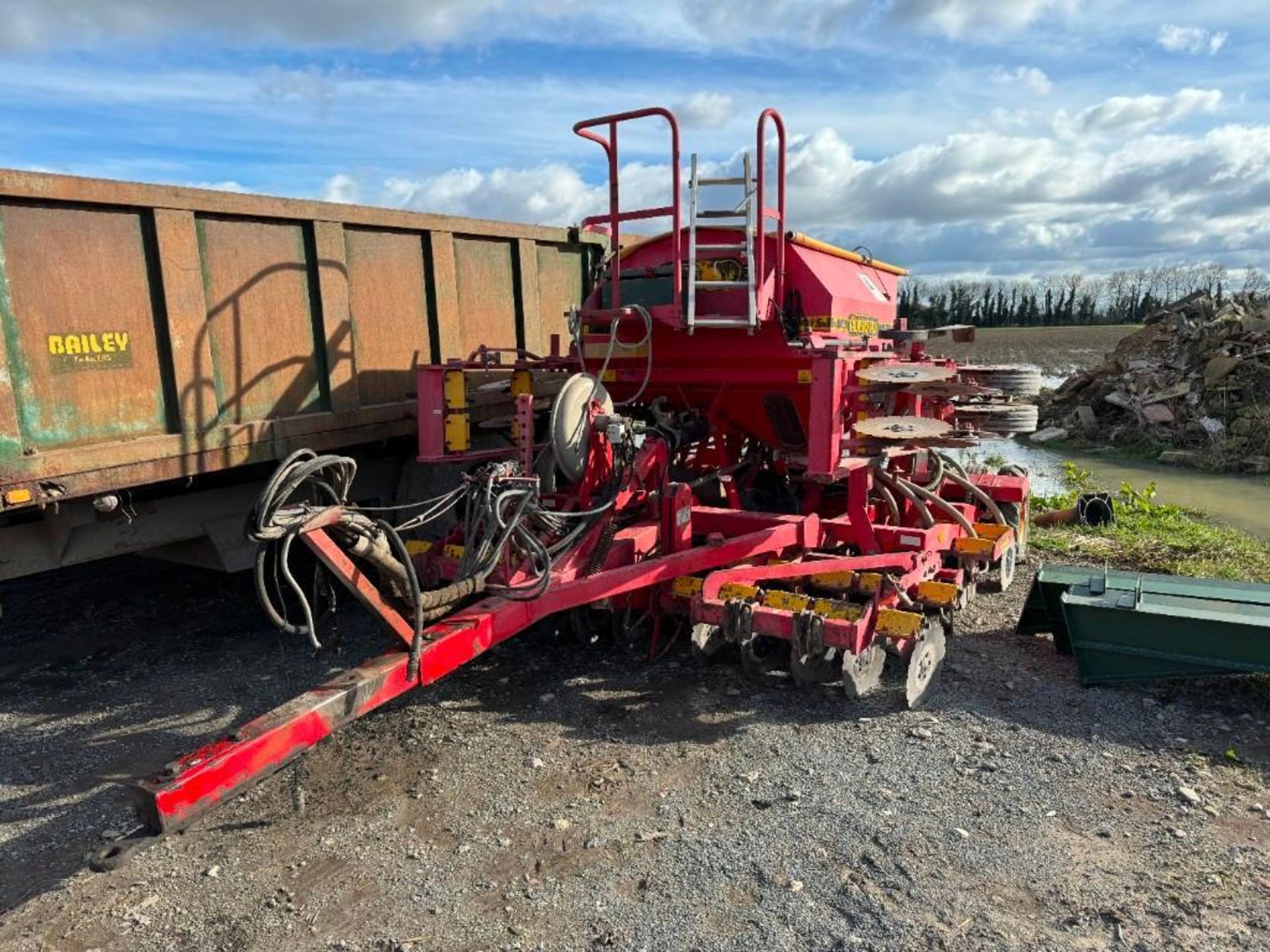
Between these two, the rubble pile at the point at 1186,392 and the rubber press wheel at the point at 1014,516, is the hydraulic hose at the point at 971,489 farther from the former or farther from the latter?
the rubble pile at the point at 1186,392

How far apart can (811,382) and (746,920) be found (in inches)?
115

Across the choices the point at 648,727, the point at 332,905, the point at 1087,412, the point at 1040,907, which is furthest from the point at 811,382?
the point at 1087,412

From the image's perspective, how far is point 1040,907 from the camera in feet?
10.5

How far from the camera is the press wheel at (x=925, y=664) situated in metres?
4.72

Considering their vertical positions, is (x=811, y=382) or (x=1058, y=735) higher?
(x=811, y=382)

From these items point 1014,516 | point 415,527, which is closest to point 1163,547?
point 1014,516

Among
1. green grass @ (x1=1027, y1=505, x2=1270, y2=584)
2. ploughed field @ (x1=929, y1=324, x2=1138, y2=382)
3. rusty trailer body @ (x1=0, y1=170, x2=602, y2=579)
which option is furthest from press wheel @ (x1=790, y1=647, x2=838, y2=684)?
ploughed field @ (x1=929, y1=324, x2=1138, y2=382)

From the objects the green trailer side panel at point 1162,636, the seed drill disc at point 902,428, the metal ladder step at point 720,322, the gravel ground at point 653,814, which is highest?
the metal ladder step at point 720,322

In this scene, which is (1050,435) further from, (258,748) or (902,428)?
(258,748)

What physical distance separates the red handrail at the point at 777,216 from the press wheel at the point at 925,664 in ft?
6.88

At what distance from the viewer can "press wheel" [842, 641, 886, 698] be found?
466 centimetres

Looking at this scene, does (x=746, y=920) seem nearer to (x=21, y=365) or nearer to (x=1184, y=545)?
(x=21, y=365)

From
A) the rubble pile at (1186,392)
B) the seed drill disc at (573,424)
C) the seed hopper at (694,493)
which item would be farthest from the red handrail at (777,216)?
the rubble pile at (1186,392)

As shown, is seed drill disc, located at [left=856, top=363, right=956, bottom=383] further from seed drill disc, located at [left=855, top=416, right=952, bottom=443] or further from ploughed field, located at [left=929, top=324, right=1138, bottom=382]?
ploughed field, located at [left=929, top=324, right=1138, bottom=382]
